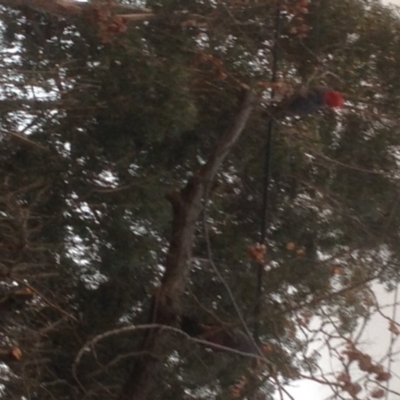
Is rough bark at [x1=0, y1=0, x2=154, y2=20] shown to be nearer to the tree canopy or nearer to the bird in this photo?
the tree canopy

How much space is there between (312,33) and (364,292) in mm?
242

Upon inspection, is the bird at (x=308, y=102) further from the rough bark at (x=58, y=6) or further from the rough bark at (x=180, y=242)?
the rough bark at (x=58, y=6)

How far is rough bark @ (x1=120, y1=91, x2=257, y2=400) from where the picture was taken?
0.55 meters

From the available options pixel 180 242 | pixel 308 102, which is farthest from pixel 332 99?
pixel 180 242

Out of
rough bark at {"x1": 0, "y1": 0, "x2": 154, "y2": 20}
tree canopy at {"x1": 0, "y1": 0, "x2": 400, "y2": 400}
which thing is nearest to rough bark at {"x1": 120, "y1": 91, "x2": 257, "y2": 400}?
tree canopy at {"x1": 0, "y1": 0, "x2": 400, "y2": 400}

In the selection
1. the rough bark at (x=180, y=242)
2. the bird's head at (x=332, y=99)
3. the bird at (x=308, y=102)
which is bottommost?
the rough bark at (x=180, y=242)

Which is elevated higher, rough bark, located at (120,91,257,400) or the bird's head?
the bird's head

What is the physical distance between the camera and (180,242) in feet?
1.81

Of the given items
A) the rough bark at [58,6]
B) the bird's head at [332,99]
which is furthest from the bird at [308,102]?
the rough bark at [58,6]

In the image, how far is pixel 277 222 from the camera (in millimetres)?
647

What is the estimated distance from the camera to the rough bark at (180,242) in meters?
0.55

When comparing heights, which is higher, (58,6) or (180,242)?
(58,6)

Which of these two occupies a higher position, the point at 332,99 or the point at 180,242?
the point at 332,99

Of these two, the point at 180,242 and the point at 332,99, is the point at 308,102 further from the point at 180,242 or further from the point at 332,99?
the point at 180,242
